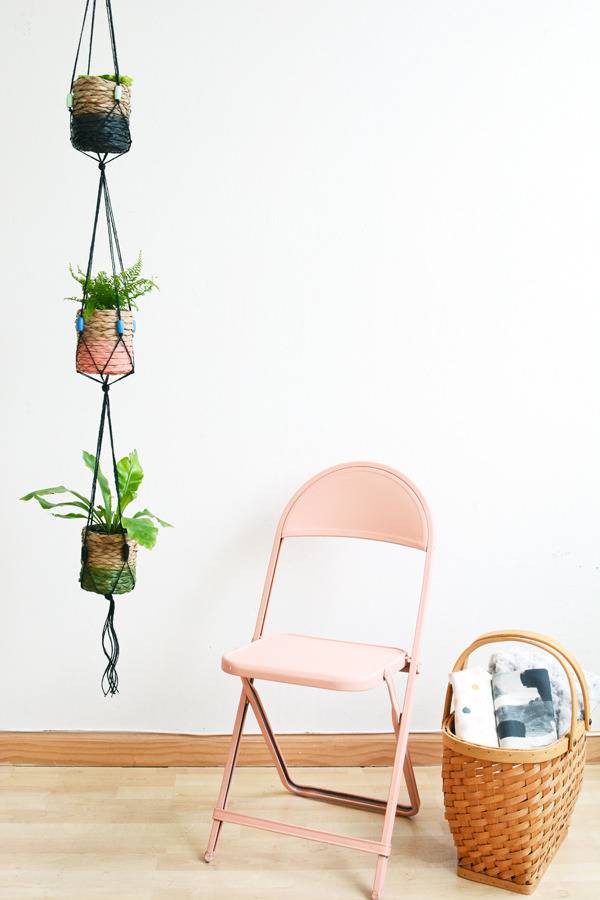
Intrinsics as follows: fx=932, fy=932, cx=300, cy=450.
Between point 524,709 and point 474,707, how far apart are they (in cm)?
11

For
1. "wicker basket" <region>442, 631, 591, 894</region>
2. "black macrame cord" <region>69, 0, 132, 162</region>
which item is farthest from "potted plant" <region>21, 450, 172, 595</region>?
"wicker basket" <region>442, 631, 591, 894</region>

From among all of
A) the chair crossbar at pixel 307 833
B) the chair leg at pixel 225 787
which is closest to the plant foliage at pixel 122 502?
the chair leg at pixel 225 787

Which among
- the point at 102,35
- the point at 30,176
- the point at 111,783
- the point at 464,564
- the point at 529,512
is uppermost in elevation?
the point at 102,35

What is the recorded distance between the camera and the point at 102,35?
246 centimetres

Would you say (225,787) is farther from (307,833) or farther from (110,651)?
(110,651)

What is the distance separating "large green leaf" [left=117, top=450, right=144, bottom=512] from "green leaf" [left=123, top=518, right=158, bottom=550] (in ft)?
0.26

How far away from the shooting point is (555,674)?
2195mm

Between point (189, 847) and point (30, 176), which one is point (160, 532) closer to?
point (189, 847)

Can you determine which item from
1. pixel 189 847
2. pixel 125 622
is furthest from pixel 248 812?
pixel 125 622

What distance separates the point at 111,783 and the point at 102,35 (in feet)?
6.50

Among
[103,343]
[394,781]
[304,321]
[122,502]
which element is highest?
[304,321]

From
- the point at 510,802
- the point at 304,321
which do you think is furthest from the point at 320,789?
the point at 304,321

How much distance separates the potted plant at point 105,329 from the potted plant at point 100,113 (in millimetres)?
296

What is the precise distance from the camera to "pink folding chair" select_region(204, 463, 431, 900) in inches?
79.1
